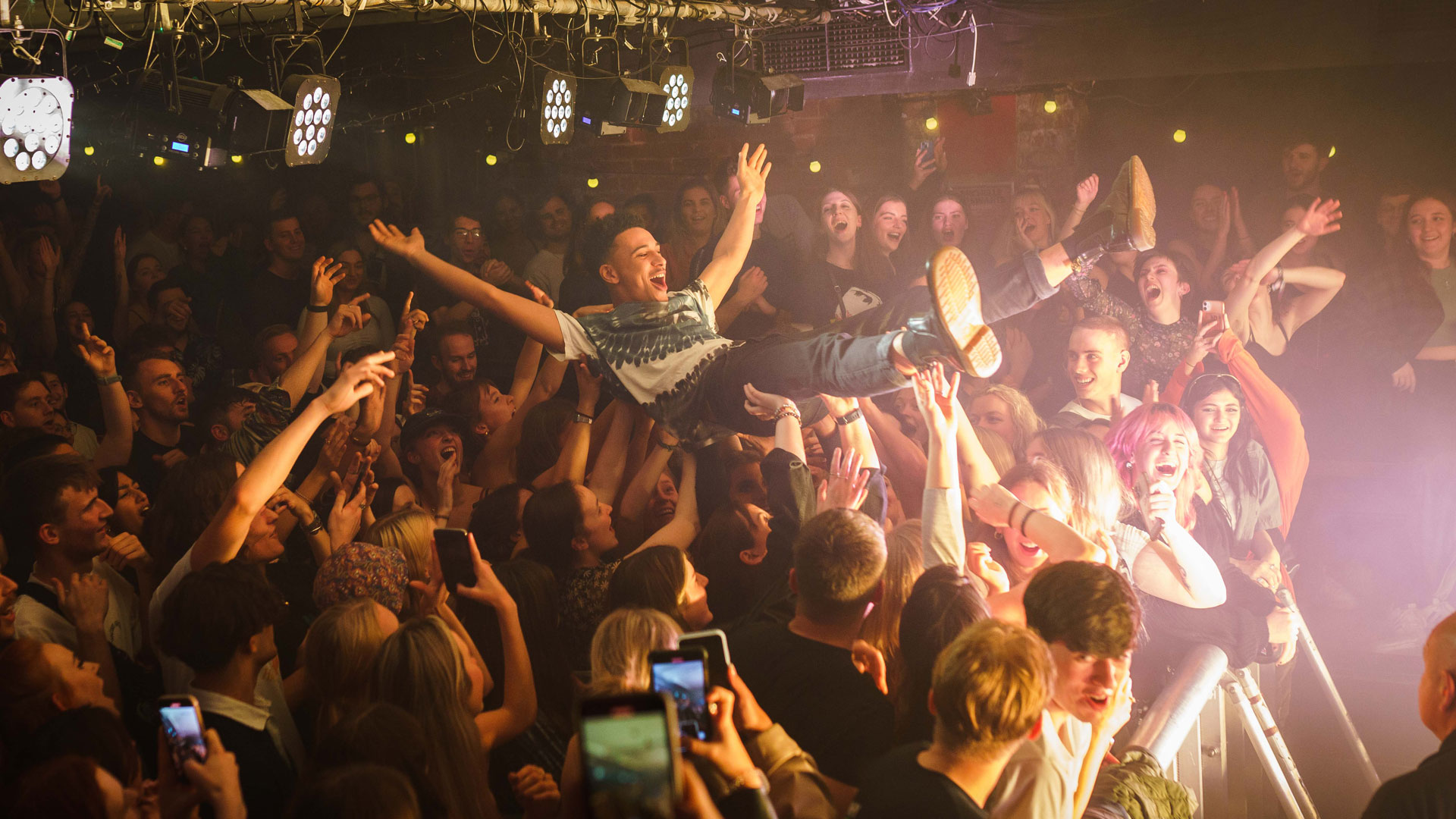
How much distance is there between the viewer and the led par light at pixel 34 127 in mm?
3156

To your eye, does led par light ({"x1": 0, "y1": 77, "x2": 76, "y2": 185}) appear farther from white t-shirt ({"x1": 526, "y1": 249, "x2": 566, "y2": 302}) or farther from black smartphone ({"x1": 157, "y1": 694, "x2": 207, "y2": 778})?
white t-shirt ({"x1": 526, "y1": 249, "x2": 566, "y2": 302})

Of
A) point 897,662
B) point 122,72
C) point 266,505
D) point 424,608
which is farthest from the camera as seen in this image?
point 122,72

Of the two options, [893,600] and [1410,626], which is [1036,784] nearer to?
[893,600]

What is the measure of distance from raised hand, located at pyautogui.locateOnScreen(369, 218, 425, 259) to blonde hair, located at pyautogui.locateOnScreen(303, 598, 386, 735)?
243 cm

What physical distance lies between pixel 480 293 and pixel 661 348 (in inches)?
35.6

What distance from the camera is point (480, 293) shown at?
490cm

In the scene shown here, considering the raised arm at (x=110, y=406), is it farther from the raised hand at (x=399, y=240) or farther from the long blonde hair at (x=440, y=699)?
the long blonde hair at (x=440, y=699)

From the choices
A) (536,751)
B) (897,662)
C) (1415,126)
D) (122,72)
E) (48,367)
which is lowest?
(536,751)

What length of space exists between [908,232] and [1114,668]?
119 inches

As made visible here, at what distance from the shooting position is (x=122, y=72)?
6.07 metres

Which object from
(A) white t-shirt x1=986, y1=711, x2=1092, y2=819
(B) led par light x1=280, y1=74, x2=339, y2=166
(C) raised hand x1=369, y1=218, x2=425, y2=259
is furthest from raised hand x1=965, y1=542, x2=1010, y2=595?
(C) raised hand x1=369, y1=218, x2=425, y2=259

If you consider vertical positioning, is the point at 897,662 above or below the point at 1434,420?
below

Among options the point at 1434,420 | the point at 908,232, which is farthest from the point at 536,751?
the point at 1434,420

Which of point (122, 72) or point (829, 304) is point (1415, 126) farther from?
point (122, 72)
